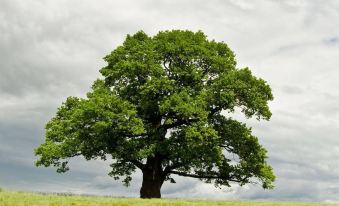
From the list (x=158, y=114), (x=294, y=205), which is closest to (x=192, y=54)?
(x=158, y=114)

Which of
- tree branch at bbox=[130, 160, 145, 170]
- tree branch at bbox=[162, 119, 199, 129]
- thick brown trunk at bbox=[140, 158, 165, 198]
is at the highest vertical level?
tree branch at bbox=[162, 119, 199, 129]

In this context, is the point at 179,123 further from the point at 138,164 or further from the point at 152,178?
the point at 152,178

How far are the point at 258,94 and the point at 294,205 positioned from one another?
43.4 feet

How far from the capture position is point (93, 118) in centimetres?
4931

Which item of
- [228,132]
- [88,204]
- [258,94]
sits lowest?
[88,204]

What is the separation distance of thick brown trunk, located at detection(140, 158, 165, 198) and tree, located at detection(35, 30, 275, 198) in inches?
3.9

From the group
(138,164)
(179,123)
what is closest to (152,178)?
(138,164)

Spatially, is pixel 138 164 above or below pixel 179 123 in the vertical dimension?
below

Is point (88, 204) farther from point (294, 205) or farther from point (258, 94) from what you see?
point (258, 94)

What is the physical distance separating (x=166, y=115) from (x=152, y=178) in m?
6.49

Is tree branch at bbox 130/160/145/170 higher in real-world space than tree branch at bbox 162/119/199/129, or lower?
lower

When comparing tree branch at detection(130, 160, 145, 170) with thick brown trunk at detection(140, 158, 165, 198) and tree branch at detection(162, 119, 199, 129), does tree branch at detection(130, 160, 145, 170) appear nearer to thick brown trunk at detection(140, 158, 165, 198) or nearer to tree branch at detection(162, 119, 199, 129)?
thick brown trunk at detection(140, 158, 165, 198)

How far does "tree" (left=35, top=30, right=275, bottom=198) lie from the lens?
48906mm

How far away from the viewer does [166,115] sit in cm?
5238
